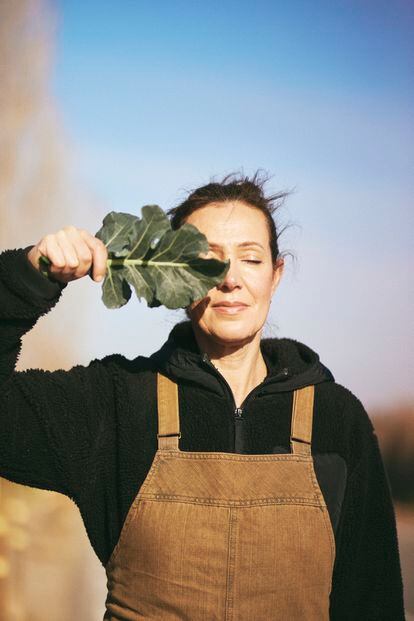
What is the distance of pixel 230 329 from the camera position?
63.7 inches

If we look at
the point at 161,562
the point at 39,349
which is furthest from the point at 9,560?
the point at 161,562

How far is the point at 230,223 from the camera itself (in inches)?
65.4

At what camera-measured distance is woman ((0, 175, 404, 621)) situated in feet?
5.00

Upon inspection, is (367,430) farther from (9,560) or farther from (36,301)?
(9,560)

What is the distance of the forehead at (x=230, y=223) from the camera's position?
1646 millimetres

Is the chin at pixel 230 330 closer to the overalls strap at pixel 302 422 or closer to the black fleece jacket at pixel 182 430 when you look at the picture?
the black fleece jacket at pixel 182 430

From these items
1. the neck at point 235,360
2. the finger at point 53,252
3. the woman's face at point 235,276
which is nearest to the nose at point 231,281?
the woman's face at point 235,276

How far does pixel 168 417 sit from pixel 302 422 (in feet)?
0.98

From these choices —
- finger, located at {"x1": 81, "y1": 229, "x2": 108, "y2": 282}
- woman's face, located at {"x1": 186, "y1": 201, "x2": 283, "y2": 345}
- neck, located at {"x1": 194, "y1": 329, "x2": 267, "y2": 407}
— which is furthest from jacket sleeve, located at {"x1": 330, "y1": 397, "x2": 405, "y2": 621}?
finger, located at {"x1": 81, "y1": 229, "x2": 108, "y2": 282}

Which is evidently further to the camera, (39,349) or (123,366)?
(39,349)

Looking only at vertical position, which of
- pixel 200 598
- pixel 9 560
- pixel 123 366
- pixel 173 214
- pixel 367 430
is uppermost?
pixel 173 214

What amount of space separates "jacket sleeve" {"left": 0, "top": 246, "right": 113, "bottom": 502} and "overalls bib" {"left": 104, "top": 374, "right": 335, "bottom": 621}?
142mm

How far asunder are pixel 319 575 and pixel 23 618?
5.71 ft

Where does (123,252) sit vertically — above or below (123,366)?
above
